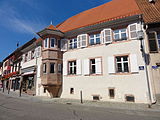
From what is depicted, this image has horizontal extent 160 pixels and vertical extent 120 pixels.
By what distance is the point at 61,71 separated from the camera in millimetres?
15414

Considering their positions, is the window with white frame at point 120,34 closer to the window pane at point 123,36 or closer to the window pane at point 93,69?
the window pane at point 123,36

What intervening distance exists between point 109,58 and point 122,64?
1.35m

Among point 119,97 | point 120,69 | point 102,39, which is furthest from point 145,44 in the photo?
point 119,97

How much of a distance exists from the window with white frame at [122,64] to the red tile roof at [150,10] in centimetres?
391

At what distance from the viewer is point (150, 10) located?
42.7 feet

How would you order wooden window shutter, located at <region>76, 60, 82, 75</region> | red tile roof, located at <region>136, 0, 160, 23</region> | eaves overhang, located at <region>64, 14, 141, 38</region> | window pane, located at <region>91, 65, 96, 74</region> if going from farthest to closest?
wooden window shutter, located at <region>76, 60, 82, 75</region> → window pane, located at <region>91, 65, 96, 74</region> → eaves overhang, located at <region>64, 14, 141, 38</region> → red tile roof, located at <region>136, 0, 160, 23</region>

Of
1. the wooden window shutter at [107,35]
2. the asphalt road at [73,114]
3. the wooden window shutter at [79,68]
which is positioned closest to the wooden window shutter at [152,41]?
the wooden window shutter at [107,35]

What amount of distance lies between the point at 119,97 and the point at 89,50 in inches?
224

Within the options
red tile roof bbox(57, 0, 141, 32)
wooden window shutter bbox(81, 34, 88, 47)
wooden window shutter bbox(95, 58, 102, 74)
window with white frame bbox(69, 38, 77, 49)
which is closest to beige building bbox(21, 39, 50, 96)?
window with white frame bbox(69, 38, 77, 49)

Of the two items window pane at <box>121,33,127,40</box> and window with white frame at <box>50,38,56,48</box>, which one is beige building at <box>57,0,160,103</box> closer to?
window pane at <box>121,33,127,40</box>

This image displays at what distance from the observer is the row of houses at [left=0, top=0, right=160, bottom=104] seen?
10.8m

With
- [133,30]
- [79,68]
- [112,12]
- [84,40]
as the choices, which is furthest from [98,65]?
[112,12]

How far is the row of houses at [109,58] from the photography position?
1084 cm

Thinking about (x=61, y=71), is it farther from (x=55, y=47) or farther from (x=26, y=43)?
(x=26, y=43)
